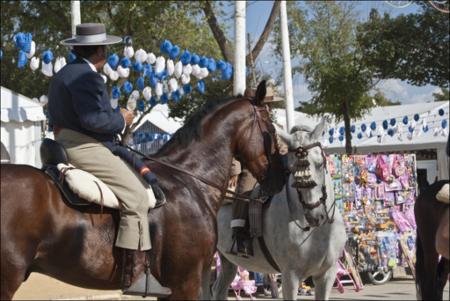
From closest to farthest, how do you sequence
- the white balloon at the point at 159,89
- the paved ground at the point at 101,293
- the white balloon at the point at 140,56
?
1. the paved ground at the point at 101,293
2. the white balloon at the point at 140,56
3. the white balloon at the point at 159,89

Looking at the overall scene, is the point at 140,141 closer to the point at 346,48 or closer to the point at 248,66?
the point at 248,66

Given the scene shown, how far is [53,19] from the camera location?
23094 mm

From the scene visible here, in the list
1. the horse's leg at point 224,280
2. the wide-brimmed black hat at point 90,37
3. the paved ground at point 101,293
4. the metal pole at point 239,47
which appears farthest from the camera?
the metal pole at point 239,47

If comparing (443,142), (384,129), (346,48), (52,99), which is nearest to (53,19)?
(384,129)

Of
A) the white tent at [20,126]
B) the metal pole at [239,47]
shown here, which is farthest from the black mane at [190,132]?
the white tent at [20,126]

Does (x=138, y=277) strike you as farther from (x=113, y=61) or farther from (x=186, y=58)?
(x=186, y=58)

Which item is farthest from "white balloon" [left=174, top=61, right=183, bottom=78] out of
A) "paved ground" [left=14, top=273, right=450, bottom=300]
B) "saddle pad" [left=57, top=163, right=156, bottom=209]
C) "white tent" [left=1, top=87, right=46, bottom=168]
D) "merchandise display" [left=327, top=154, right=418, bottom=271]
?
"saddle pad" [left=57, top=163, right=156, bottom=209]

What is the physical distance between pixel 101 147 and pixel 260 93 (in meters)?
1.60

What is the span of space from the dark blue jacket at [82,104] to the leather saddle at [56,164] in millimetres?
181

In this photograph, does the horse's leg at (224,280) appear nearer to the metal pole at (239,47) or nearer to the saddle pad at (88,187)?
the saddle pad at (88,187)

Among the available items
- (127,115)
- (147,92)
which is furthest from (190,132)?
(147,92)

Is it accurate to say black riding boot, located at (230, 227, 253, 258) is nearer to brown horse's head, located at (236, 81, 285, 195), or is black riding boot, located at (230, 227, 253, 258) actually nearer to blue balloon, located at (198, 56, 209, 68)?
brown horse's head, located at (236, 81, 285, 195)

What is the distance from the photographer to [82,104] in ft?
18.0

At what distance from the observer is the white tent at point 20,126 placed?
1598cm
